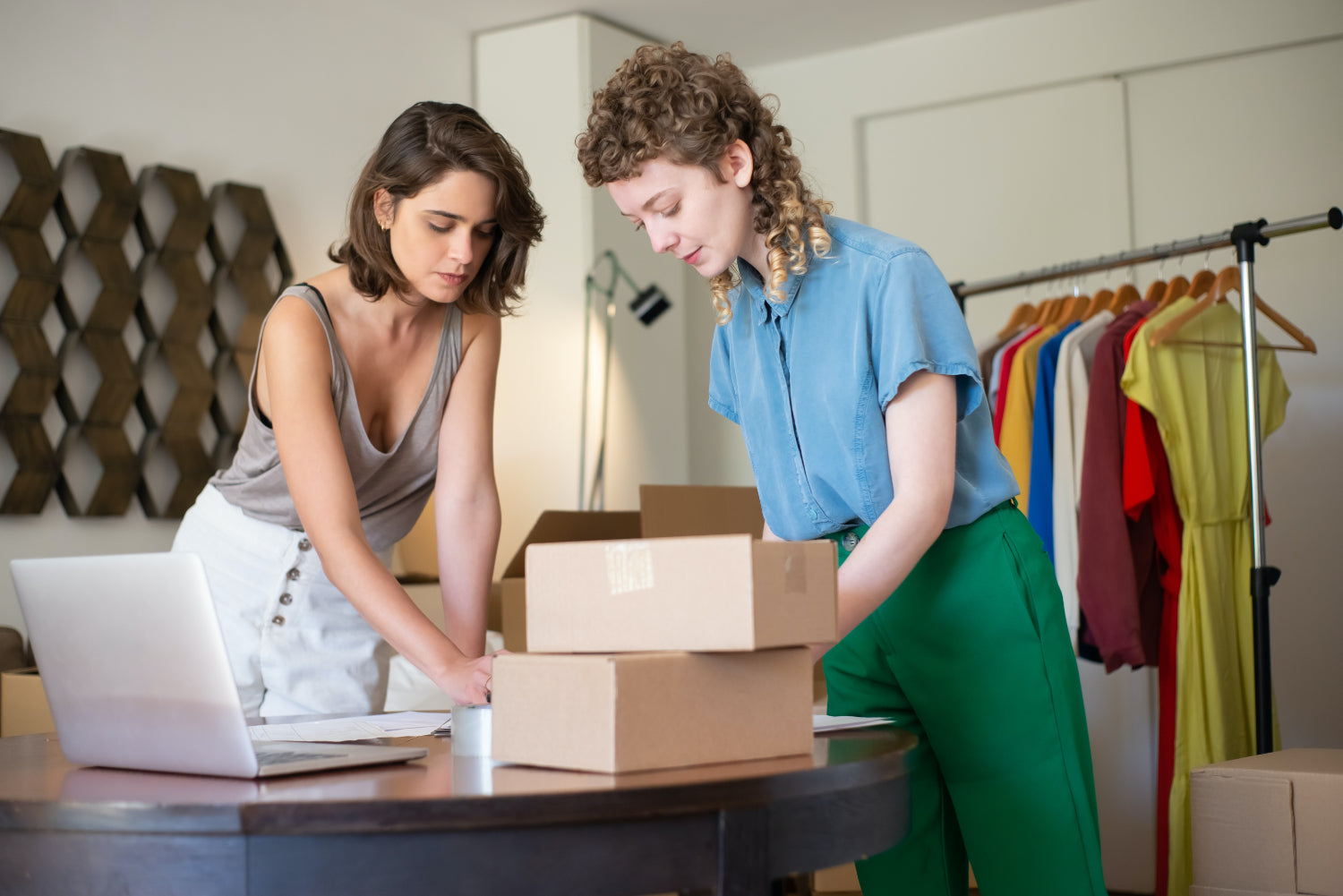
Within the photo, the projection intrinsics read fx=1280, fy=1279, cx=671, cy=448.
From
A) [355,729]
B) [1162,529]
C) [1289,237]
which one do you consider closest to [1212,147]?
[1289,237]

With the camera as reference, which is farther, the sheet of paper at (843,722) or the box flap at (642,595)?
the sheet of paper at (843,722)

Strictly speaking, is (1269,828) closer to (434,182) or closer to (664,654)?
(664,654)

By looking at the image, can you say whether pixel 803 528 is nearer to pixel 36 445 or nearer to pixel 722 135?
pixel 722 135

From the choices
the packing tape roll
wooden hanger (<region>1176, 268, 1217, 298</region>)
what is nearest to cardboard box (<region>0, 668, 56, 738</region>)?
the packing tape roll

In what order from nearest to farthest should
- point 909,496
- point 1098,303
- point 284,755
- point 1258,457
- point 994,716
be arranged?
point 284,755 → point 909,496 → point 994,716 → point 1258,457 → point 1098,303

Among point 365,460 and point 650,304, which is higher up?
point 650,304

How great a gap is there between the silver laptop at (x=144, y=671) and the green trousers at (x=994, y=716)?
21.5 inches

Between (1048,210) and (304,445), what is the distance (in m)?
3.22

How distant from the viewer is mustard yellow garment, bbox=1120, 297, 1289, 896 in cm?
269

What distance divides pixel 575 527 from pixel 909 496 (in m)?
1.93

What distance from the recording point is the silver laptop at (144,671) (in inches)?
35.3

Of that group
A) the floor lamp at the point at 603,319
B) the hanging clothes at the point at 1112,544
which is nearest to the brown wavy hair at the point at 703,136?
the hanging clothes at the point at 1112,544

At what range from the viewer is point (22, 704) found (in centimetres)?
262

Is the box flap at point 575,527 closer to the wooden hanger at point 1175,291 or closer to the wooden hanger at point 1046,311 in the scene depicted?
the wooden hanger at point 1046,311
